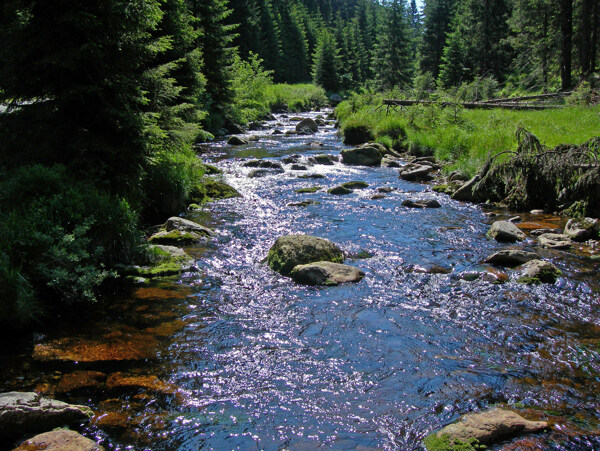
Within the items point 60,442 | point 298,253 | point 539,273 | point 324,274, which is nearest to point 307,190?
point 298,253

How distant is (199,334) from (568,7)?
33.1 metres

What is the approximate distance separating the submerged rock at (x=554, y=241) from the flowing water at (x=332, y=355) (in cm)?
27

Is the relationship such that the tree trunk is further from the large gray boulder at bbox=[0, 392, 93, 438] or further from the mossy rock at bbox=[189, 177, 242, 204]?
the large gray boulder at bbox=[0, 392, 93, 438]

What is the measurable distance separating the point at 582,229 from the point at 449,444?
7.68m

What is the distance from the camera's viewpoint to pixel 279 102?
46812mm

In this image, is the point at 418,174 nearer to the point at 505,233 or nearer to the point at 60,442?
the point at 505,233

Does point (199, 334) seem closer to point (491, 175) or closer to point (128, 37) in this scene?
point (128, 37)

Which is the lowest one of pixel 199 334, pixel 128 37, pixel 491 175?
pixel 199 334

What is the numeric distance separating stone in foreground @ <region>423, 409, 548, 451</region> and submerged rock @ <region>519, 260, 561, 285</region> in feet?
12.8

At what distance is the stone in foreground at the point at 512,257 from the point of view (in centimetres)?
845

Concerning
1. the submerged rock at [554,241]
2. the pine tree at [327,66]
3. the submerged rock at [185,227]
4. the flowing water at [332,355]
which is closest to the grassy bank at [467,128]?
the submerged rock at [554,241]

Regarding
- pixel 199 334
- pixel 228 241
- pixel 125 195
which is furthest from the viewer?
pixel 228 241

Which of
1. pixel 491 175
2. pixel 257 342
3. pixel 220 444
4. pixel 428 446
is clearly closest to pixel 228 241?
pixel 257 342

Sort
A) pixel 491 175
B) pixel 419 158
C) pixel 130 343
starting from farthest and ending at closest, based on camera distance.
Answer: pixel 419 158
pixel 491 175
pixel 130 343
